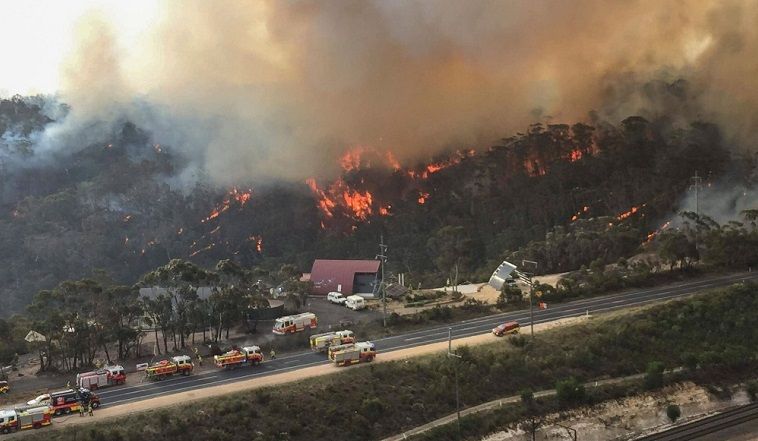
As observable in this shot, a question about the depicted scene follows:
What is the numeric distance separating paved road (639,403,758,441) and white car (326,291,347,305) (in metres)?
29.9

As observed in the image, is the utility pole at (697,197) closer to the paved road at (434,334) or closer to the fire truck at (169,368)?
the paved road at (434,334)

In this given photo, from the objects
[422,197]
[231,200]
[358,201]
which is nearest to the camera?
[422,197]

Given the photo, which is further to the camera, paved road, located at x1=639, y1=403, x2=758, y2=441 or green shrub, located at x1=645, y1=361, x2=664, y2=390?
green shrub, located at x1=645, y1=361, x2=664, y2=390

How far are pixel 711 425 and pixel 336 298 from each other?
32026 millimetres

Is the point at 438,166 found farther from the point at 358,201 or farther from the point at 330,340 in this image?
the point at 330,340

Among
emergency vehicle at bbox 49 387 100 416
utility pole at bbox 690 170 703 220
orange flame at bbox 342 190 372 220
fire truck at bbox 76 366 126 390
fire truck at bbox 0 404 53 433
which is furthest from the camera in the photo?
orange flame at bbox 342 190 372 220

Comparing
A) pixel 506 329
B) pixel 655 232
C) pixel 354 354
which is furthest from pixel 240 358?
pixel 655 232

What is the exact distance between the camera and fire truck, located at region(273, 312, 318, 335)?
48750 millimetres

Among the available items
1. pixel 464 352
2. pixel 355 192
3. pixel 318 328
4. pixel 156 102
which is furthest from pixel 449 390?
pixel 156 102

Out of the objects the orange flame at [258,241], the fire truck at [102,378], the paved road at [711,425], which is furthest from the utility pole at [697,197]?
the fire truck at [102,378]

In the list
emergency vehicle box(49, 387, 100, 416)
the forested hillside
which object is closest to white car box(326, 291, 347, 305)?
the forested hillside

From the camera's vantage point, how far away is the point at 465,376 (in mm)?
39969

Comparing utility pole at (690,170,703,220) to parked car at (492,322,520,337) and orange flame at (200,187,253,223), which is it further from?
orange flame at (200,187,253,223)

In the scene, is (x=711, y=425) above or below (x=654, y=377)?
below
